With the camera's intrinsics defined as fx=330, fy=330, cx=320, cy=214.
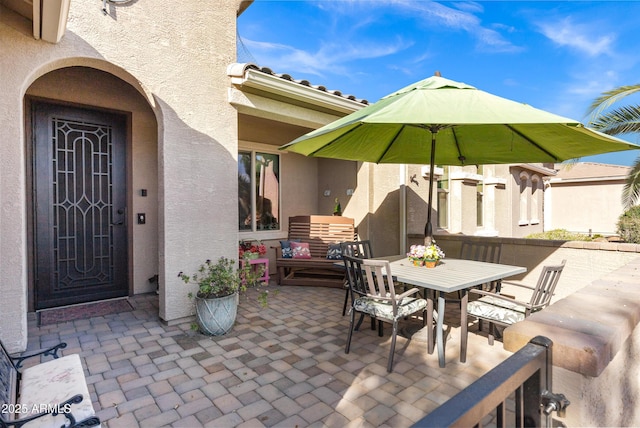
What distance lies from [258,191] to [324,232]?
5.72ft

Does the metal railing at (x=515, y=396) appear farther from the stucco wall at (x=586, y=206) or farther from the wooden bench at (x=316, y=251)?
the stucco wall at (x=586, y=206)

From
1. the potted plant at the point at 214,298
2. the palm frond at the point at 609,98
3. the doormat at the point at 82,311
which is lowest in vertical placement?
the doormat at the point at 82,311

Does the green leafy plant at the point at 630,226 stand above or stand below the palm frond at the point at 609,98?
below

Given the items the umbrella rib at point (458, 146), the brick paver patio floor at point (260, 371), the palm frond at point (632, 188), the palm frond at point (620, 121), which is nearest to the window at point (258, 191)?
the brick paver patio floor at point (260, 371)

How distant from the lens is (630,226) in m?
8.35

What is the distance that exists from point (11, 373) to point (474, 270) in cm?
427

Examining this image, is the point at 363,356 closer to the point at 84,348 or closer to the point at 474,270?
the point at 474,270

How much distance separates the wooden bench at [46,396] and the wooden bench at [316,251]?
170 inches

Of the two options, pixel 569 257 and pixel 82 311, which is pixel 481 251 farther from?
pixel 82 311

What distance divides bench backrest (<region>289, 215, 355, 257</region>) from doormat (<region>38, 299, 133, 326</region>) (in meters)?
3.38

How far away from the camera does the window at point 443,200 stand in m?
8.38

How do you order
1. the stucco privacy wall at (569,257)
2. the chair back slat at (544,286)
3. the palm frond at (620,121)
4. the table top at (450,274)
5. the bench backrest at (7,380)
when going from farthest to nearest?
the palm frond at (620,121) → the stucco privacy wall at (569,257) → the table top at (450,274) → the chair back slat at (544,286) → the bench backrest at (7,380)

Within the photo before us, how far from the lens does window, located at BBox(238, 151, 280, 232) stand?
7.05m

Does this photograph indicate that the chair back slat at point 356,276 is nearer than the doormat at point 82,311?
Yes
